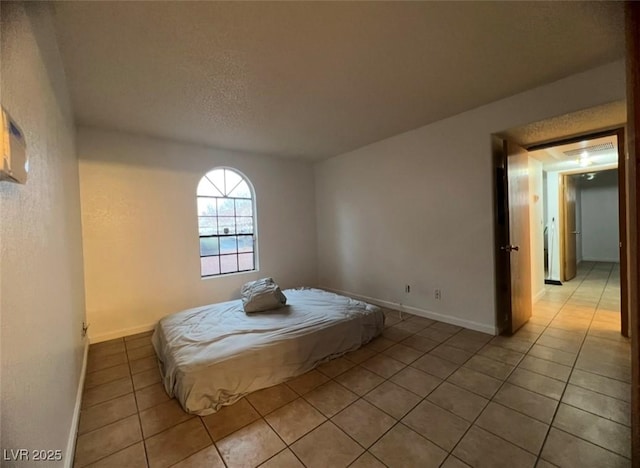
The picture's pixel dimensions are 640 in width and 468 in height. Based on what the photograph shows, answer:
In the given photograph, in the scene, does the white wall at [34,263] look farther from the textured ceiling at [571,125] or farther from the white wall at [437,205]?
the textured ceiling at [571,125]

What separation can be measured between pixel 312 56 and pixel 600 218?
383 inches

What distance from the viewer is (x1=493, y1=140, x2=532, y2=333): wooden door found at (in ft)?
9.38

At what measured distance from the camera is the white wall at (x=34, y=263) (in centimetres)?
84

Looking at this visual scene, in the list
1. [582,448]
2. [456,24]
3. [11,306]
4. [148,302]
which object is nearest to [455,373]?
[582,448]

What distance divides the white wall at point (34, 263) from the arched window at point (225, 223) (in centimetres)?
215

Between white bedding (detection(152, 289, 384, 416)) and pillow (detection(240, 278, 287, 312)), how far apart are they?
75 mm

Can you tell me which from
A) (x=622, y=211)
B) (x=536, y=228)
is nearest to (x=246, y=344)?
(x=622, y=211)

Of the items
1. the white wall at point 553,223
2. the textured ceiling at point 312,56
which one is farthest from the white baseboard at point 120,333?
the white wall at point 553,223

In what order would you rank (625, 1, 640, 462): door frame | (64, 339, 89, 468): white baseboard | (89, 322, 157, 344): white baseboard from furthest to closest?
(89, 322, 157, 344): white baseboard < (64, 339, 89, 468): white baseboard < (625, 1, 640, 462): door frame

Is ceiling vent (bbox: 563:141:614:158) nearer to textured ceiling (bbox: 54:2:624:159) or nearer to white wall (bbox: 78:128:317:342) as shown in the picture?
textured ceiling (bbox: 54:2:624:159)

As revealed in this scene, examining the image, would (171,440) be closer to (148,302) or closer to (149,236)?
(148,302)

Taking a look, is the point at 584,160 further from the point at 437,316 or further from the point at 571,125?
the point at 437,316

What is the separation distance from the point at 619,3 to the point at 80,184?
4748 mm

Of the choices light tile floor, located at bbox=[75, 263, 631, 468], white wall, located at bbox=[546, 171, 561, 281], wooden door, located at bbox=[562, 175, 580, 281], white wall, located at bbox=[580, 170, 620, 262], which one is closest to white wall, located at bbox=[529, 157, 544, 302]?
white wall, located at bbox=[546, 171, 561, 281]
